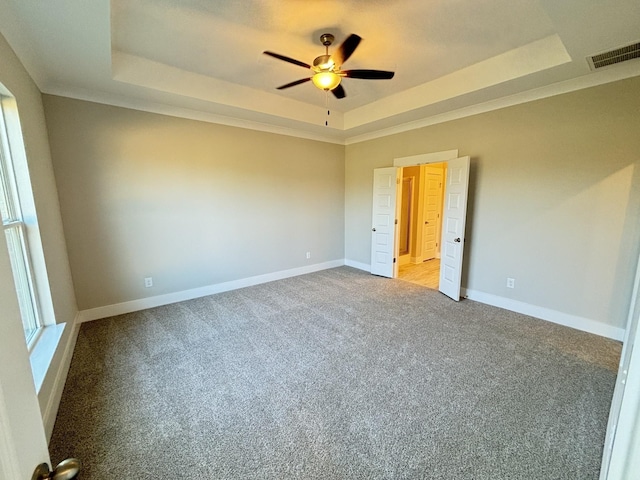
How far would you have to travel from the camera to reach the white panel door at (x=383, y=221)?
4898 millimetres

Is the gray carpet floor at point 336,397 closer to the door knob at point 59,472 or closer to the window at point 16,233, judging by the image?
the window at point 16,233

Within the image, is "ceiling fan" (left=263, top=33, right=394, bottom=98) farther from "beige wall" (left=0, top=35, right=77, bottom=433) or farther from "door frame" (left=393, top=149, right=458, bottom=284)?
"beige wall" (left=0, top=35, right=77, bottom=433)

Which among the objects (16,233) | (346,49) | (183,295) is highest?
(346,49)

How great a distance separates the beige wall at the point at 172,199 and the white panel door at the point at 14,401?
340cm

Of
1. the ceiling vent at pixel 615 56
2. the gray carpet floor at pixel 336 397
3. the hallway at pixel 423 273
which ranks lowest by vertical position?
the hallway at pixel 423 273

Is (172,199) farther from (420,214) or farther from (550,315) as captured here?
(550,315)

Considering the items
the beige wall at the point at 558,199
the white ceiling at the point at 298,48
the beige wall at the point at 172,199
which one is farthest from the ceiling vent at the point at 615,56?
the beige wall at the point at 172,199

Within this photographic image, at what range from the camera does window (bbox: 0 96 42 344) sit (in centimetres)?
203

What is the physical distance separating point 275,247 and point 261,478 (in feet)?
12.0

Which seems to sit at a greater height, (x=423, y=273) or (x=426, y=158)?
(x=426, y=158)

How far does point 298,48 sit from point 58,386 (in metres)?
3.66

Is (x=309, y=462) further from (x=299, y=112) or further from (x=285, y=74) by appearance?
(x=299, y=112)

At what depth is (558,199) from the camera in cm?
312

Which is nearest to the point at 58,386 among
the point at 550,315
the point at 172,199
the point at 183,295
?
the point at 183,295
